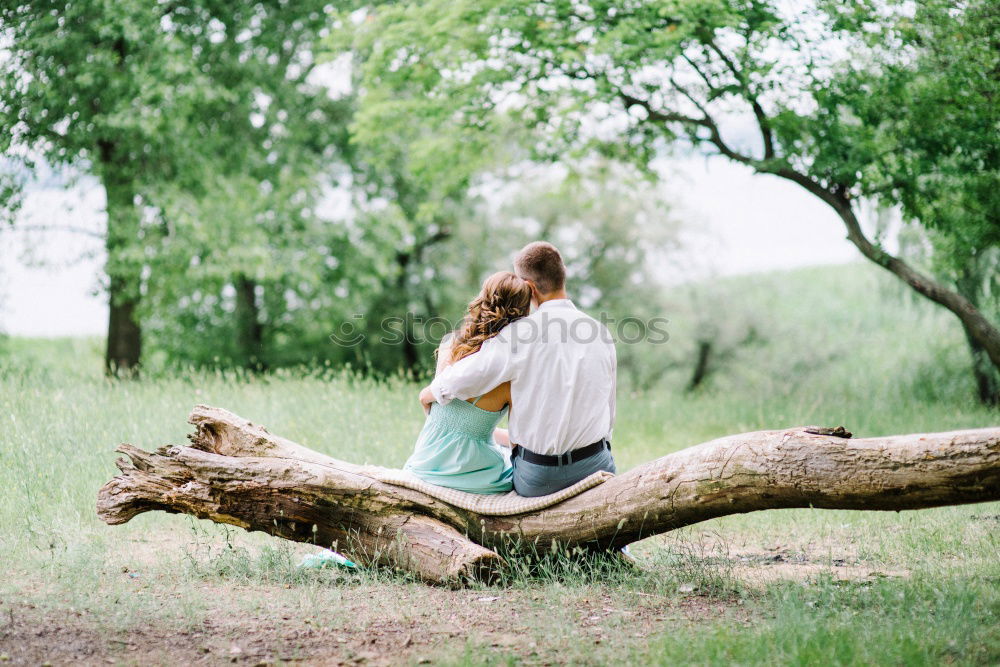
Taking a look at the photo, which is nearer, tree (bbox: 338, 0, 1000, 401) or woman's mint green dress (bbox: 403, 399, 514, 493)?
woman's mint green dress (bbox: 403, 399, 514, 493)

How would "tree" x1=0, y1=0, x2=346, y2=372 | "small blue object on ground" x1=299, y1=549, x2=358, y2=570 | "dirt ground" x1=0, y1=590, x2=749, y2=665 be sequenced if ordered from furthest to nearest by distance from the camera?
1. "tree" x1=0, y1=0, x2=346, y2=372
2. "small blue object on ground" x1=299, y1=549, x2=358, y2=570
3. "dirt ground" x1=0, y1=590, x2=749, y2=665

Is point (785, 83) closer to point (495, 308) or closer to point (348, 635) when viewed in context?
point (495, 308)

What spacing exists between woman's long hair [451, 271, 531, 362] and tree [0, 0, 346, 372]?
9.05m

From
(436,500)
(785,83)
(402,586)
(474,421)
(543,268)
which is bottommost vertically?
(402,586)

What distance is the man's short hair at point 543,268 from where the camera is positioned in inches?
203

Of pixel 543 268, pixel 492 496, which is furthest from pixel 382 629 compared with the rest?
pixel 543 268

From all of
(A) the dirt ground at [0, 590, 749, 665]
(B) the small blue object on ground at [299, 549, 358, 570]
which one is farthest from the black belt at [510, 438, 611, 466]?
(B) the small blue object on ground at [299, 549, 358, 570]

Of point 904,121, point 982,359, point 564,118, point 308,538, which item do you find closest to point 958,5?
point 904,121

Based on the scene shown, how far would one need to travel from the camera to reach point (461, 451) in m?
5.21

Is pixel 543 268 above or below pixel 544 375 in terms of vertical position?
above

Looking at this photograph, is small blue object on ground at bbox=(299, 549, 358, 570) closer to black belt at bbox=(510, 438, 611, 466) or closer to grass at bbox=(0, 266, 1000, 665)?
grass at bbox=(0, 266, 1000, 665)

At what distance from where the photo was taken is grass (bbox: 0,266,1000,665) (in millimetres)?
3934

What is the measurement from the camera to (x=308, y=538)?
17.7 feet

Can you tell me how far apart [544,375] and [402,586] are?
4.93 feet
